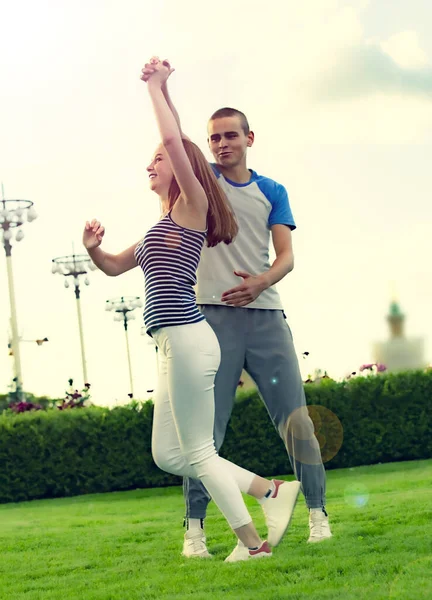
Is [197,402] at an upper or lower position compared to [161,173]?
lower

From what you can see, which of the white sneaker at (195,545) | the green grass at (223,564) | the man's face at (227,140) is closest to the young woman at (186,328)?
the green grass at (223,564)

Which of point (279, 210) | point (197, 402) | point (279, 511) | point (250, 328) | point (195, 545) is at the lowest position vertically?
point (195, 545)

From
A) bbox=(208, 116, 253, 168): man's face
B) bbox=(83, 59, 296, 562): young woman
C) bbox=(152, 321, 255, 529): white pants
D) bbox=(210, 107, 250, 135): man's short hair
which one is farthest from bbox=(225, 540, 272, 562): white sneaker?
bbox=(210, 107, 250, 135): man's short hair

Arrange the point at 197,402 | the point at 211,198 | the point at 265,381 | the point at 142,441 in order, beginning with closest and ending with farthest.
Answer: the point at 197,402, the point at 211,198, the point at 265,381, the point at 142,441

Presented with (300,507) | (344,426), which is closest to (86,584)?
(300,507)

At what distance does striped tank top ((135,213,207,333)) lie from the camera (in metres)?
4.56

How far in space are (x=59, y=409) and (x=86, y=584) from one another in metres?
11.8

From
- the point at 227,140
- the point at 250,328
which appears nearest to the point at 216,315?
the point at 250,328

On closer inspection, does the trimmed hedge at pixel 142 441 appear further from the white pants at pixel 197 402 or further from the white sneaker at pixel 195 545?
the white pants at pixel 197 402

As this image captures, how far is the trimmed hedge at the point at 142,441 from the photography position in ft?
49.8

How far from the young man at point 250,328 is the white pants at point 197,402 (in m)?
0.61

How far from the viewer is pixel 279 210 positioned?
5.45 meters

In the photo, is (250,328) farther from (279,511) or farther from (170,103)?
(170,103)

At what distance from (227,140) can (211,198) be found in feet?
2.26
